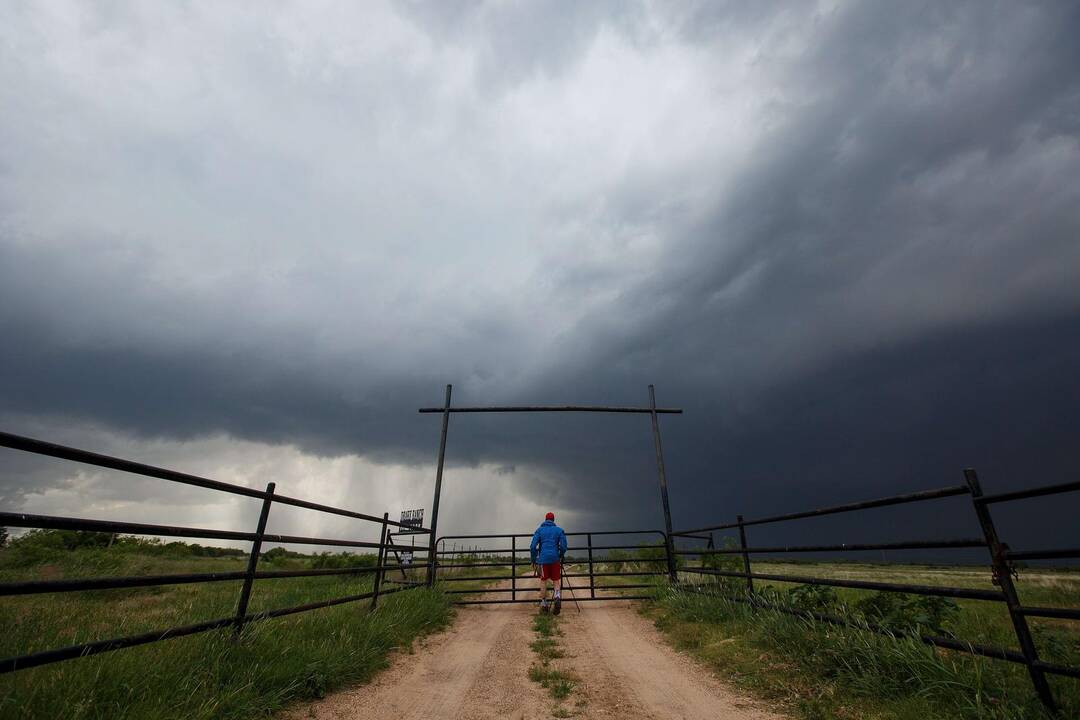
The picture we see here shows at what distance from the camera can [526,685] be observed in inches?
200

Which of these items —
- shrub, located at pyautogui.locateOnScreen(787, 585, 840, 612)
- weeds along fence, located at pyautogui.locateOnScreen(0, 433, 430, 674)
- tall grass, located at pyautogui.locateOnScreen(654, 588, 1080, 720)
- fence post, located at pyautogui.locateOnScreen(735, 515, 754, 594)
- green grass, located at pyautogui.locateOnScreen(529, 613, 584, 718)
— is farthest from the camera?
→ fence post, located at pyautogui.locateOnScreen(735, 515, 754, 594)

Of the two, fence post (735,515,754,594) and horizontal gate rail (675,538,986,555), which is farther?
fence post (735,515,754,594)

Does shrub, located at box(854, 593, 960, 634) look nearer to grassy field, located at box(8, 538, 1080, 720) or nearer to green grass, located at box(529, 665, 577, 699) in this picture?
grassy field, located at box(8, 538, 1080, 720)

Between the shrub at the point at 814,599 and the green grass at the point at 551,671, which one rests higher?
the shrub at the point at 814,599

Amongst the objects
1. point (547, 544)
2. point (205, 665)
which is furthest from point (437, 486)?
point (205, 665)

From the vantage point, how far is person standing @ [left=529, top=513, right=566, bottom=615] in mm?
10414

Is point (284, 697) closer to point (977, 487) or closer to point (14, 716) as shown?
point (14, 716)

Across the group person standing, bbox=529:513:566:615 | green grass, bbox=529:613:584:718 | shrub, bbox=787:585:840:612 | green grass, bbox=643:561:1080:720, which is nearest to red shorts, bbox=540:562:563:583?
person standing, bbox=529:513:566:615

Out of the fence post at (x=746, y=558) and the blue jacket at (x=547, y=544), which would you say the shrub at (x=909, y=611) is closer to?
the fence post at (x=746, y=558)

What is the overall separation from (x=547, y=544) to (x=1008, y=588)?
812cm

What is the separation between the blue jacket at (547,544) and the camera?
34.2 ft

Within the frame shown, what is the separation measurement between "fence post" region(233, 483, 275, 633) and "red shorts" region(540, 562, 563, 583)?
22.5ft

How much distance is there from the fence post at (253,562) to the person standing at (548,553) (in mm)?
6678

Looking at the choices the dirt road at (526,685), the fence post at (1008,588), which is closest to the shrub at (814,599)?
the dirt road at (526,685)
